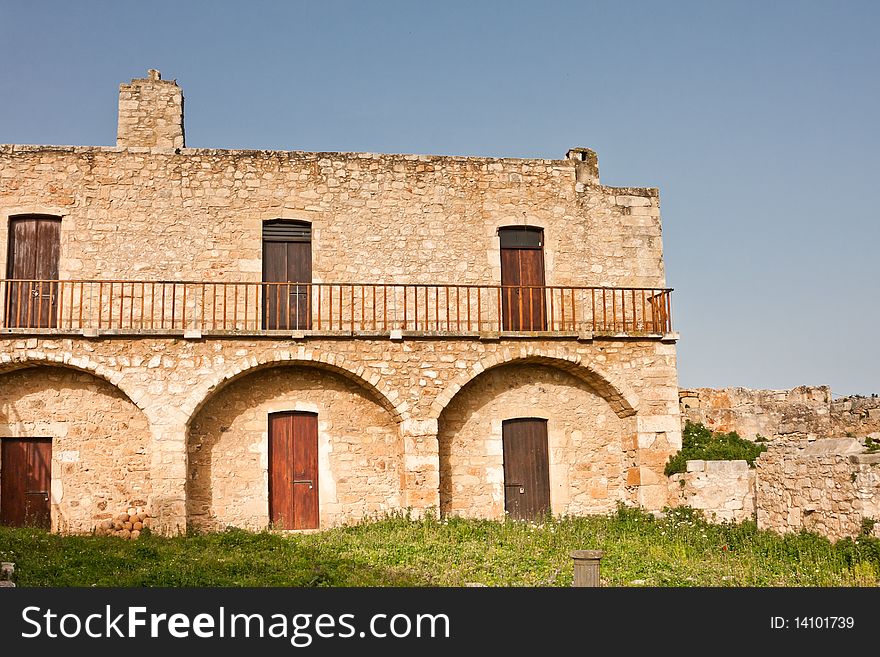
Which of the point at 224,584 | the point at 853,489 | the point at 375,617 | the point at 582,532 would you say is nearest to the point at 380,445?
the point at 582,532

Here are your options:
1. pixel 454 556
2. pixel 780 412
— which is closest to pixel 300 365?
pixel 454 556

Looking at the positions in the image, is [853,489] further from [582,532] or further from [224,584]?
[224,584]

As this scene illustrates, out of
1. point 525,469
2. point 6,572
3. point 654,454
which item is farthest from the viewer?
point 525,469

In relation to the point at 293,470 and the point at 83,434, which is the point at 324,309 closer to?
the point at 293,470

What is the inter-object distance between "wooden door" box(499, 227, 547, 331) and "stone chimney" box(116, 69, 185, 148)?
5585 mm

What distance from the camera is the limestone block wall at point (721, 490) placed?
48.3 feet

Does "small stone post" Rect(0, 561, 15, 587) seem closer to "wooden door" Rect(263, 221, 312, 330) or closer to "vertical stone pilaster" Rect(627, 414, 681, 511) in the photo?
"wooden door" Rect(263, 221, 312, 330)

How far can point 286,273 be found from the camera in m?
15.3

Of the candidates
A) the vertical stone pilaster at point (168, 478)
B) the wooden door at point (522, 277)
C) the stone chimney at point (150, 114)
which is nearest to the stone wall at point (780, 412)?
the wooden door at point (522, 277)

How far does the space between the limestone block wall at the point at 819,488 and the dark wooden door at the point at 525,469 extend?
3314mm

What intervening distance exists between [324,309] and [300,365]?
3.27 feet

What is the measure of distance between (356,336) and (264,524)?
3161 millimetres

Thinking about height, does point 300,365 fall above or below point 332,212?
below

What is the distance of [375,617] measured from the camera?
271 inches
